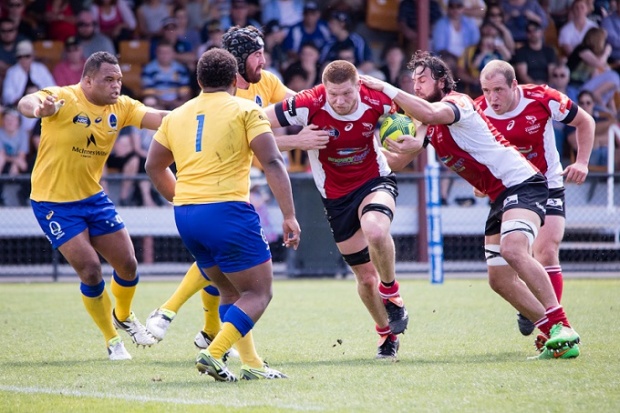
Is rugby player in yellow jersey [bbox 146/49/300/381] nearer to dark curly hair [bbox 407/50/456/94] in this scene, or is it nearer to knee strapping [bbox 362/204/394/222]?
knee strapping [bbox 362/204/394/222]

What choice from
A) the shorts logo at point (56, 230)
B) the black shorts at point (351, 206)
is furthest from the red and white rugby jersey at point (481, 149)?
the shorts logo at point (56, 230)

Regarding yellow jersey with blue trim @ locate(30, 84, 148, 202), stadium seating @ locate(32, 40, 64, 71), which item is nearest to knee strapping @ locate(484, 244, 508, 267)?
yellow jersey with blue trim @ locate(30, 84, 148, 202)

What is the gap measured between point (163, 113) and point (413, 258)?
8.03m

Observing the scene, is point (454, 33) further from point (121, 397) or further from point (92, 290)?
point (121, 397)

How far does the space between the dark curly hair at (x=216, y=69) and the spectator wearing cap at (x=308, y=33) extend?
10.7m

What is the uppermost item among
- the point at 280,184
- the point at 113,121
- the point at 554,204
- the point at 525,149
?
the point at 113,121

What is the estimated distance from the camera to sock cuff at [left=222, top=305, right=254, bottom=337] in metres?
6.11

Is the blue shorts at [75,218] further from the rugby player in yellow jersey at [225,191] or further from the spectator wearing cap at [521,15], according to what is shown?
the spectator wearing cap at [521,15]

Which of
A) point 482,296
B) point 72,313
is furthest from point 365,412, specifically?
point 482,296

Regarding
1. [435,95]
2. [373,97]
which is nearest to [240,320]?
[373,97]

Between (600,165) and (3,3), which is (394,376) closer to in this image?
(600,165)

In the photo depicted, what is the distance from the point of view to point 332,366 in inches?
273

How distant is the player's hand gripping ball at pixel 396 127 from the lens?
305 inches

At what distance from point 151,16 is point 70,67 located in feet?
6.84
